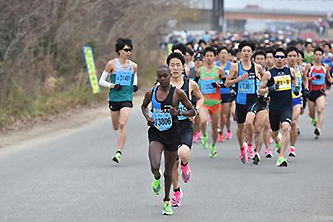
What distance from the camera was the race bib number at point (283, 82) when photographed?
1359cm

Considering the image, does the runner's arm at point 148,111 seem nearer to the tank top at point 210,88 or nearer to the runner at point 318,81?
the tank top at point 210,88

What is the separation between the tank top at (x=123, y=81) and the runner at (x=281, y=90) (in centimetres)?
208

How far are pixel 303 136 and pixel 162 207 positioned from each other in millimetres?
8642

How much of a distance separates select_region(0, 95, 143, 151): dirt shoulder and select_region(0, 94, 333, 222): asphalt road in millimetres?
604

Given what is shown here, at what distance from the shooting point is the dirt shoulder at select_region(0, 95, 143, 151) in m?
17.0

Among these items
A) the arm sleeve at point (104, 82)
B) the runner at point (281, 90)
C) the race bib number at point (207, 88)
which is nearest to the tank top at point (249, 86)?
the runner at point (281, 90)

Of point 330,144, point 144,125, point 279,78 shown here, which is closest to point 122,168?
point 279,78

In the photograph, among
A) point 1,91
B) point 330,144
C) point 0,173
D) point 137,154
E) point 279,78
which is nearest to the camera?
point 0,173

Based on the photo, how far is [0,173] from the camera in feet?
41.8

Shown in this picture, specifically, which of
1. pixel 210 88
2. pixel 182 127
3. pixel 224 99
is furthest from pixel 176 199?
pixel 224 99

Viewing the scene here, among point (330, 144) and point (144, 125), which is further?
point (144, 125)

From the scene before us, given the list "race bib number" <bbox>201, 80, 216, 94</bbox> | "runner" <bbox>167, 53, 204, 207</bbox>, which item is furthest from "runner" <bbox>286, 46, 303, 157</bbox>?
"runner" <bbox>167, 53, 204, 207</bbox>

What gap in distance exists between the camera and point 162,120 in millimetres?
9516

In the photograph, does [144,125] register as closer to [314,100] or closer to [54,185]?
[314,100]
